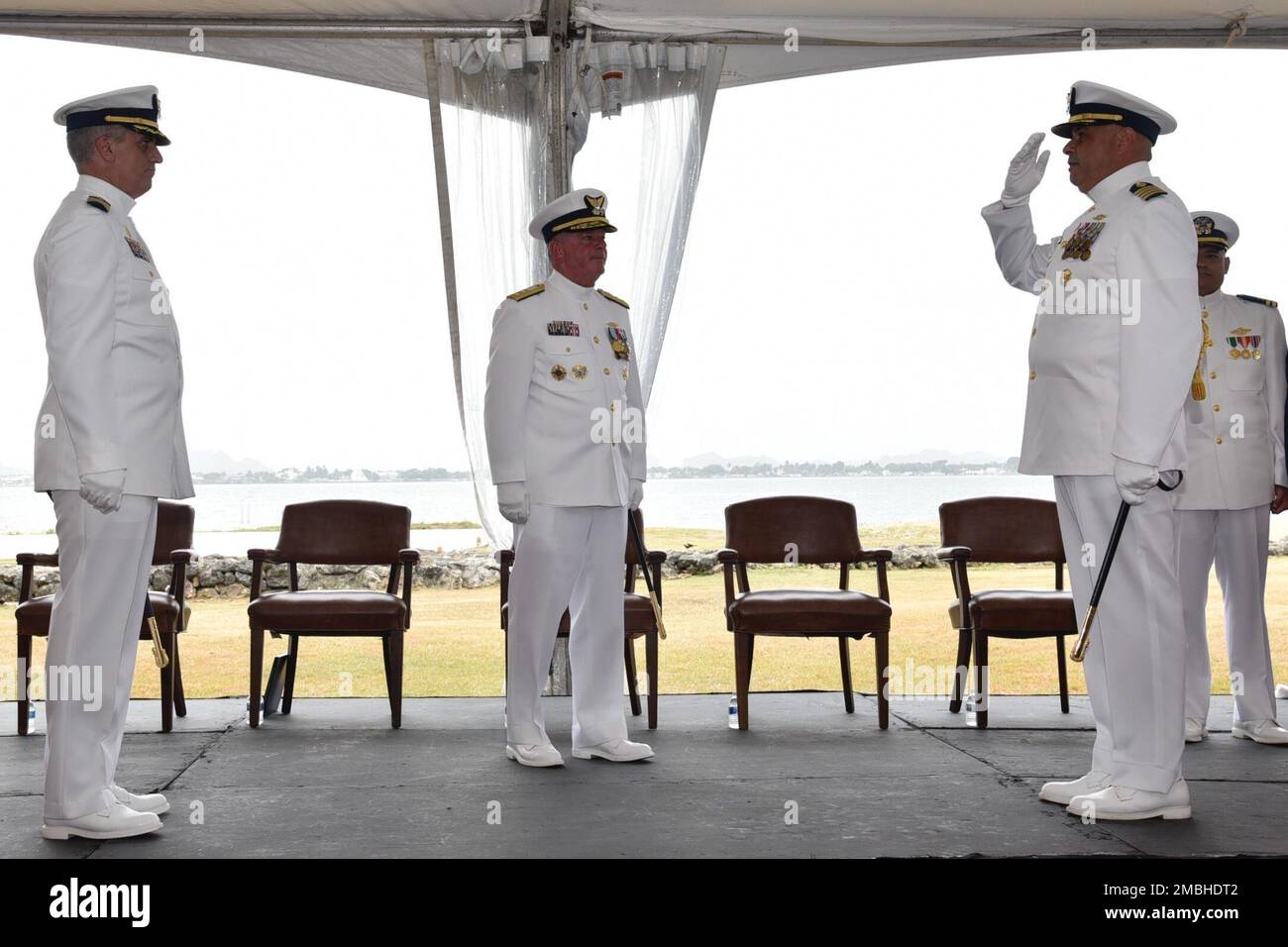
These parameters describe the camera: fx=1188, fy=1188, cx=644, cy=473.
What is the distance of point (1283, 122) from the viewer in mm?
7059

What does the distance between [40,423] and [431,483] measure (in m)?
38.1

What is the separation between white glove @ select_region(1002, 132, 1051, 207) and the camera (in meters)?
3.55

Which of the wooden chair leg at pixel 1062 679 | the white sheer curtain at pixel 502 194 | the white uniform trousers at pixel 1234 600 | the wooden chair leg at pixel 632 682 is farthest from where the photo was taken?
the white sheer curtain at pixel 502 194

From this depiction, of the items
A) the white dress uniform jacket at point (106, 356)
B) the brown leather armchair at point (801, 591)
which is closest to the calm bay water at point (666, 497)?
the brown leather armchair at point (801, 591)

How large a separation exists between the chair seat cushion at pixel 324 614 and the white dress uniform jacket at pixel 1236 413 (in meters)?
3.02

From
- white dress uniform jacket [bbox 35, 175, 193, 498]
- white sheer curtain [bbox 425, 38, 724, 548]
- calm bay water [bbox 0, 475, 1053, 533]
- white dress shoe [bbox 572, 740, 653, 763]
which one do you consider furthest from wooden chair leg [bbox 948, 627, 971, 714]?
calm bay water [bbox 0, 475, 1053, 533]

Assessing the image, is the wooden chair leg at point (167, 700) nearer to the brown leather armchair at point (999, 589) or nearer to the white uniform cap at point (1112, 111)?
the brown leather armchair at point (999, 589)

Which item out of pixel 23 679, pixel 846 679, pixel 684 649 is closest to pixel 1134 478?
pixel 846 679

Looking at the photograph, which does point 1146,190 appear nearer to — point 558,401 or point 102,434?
point 558,401

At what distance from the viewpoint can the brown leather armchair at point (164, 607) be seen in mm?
4535

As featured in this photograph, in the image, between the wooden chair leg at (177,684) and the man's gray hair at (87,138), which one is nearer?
the man's gray hair at (87,138)

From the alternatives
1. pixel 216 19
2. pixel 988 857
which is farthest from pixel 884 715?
pixel 216 19

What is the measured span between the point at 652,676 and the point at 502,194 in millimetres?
2381
